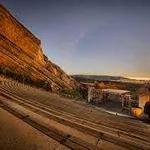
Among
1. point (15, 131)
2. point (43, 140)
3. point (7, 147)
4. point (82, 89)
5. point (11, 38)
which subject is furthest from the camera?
point (82, 89)

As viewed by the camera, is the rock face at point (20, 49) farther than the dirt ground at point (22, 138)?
Yes

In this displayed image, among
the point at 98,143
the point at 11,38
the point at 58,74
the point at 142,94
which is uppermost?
the point at 11,38

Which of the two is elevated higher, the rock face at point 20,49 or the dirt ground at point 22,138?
the rock face at point 20,49

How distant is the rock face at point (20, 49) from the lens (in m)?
18.0

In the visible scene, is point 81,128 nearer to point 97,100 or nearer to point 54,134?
point 54,134

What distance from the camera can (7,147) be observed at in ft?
7.11

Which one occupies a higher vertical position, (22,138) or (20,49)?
(20,49)

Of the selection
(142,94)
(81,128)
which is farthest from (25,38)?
(81,128)

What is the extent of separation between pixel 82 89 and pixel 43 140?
2452 cm

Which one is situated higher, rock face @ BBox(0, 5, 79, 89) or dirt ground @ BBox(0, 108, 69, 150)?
rock face @ BBox(0, 5, 79, 89)

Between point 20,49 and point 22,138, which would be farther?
point 20,49

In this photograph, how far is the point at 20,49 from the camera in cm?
2234

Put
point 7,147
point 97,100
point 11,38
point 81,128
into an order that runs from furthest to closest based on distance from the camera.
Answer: point 97,100 < point 11,38 < point 81,128 < point 7,147

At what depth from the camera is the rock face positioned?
59.0 feet
